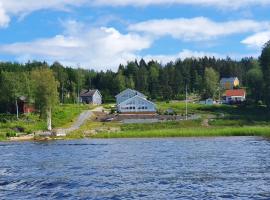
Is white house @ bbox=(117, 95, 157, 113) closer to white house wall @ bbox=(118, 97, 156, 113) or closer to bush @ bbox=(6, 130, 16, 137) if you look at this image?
white house wall @ bbox=(118, 97, 156, 113)

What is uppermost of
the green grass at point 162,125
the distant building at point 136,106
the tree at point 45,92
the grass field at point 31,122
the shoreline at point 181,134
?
the tree at point 45,92

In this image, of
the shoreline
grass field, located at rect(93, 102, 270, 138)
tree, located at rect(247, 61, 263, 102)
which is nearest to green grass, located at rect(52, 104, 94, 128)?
grass field, located at rect(93, 102, 270, 138)

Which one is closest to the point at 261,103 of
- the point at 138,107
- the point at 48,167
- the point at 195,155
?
the point at 138,107

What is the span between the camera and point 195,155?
198 feet

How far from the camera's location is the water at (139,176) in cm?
3347

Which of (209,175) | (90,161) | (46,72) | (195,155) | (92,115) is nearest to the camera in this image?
(209,175)

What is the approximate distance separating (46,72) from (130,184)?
284ft

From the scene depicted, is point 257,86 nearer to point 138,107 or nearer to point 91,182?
point 138,107

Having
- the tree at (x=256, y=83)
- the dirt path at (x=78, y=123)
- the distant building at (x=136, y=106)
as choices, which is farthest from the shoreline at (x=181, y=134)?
the tree at (x=256, y=83)

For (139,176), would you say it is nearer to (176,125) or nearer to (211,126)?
(211,126)

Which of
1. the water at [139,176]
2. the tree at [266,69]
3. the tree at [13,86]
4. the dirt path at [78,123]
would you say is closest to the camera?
the water at [139,176]

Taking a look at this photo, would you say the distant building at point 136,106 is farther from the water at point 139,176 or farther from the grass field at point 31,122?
the water at point 139,176

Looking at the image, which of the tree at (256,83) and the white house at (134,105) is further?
the tree at (256,83)

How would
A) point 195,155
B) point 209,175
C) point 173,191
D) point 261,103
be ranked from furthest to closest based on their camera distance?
point 261,103
point 195,155
point 209,175
point 173,191
